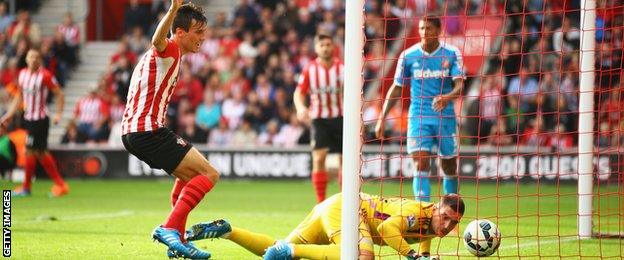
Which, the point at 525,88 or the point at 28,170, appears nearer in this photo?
the point at 28,170

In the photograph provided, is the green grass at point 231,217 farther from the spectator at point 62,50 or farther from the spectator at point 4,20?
the spectator at point 4,20

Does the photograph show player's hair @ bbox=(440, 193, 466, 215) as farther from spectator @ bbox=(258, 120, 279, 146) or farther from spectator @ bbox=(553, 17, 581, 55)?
spectator @ bbox=(258, 120, 279, 146)

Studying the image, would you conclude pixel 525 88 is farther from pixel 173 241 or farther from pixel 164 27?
pixel 173 241

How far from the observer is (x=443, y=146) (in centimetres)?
1098

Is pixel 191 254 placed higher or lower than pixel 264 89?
lower

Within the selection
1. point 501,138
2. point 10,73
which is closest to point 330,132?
point 501,138

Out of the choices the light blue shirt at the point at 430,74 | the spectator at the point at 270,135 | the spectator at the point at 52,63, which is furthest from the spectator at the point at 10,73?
the light blue shirt at the point at 430,74

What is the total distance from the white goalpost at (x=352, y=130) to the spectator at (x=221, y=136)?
14470mm

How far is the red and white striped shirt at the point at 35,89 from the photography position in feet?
50.1

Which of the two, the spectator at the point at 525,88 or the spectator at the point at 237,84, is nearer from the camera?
the spectator at the point at 525,88

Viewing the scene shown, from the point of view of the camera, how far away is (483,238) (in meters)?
7.52

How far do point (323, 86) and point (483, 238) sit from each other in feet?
19.0

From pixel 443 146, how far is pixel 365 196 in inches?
140

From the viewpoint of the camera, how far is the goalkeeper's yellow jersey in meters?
7.25
